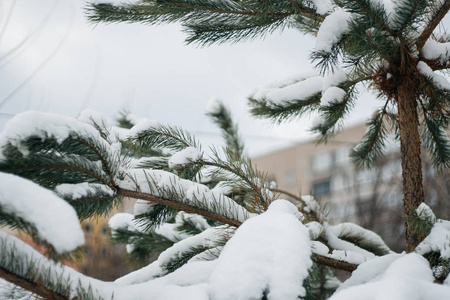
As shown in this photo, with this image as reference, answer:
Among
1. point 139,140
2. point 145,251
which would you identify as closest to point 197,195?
point 139,140

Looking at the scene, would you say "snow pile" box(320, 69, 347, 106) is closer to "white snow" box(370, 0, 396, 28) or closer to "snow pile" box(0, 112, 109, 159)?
"white snow" box(370, 0, 396, 28)

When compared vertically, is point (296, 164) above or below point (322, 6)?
below

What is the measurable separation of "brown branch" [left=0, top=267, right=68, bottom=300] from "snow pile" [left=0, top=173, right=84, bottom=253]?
0.16 meters

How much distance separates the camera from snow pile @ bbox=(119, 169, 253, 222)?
121 cm

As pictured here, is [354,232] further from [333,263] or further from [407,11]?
[407,11]

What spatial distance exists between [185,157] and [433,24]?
1026 mm

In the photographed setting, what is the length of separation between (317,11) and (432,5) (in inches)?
15.0

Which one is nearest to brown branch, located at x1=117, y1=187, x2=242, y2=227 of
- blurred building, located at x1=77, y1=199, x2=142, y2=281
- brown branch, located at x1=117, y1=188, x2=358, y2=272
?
brown branch, located at x1=117, y1=188, x2=358, y2=272

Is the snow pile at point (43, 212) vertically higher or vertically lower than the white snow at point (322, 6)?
lower

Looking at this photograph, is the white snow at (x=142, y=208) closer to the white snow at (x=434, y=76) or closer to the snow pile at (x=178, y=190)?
the snow pile at (x=178, y=190)

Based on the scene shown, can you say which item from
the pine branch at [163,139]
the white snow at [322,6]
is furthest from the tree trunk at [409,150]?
the pine branch at [163,139]

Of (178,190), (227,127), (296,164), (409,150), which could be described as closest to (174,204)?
(178,190)

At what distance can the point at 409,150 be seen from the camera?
162 centimetres

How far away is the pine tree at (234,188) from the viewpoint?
2.75 feet
